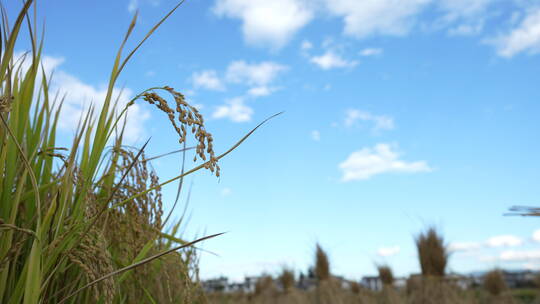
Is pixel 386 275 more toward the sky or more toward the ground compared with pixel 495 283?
more toward the sky

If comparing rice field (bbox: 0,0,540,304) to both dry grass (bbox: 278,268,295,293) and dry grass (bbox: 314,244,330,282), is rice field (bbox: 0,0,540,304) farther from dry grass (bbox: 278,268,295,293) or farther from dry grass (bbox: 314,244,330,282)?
dry grass (bbox: 278,268,295,293)

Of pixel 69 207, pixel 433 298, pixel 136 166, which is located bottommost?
pixel 433 298

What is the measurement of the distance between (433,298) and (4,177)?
8976 millimetres

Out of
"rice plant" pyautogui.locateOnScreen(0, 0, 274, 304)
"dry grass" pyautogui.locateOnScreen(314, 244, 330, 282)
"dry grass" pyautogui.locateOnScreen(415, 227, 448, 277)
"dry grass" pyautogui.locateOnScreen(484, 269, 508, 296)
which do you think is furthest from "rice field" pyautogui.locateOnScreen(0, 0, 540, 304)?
"dry grass" pyautogui.locateOnScreen(484, 269, 508, 296)

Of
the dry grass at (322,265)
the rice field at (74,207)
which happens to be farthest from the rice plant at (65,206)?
the dry grass at (322,265)

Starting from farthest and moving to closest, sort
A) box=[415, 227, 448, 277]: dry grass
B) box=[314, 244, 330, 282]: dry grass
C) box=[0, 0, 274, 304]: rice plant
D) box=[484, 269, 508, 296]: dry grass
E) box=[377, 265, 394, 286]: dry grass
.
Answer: box=[484, 269, 508, 296]: dry grass → box=[377, 265, 394, 286]: dry grass → box=[314, 244, 330, 282]: dry grass → box=[415, 227, 448, 277]: dry grass → box=[0, 0, 274, 304]: rice plant

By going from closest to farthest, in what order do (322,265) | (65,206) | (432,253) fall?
(65,206)
(432,253)
(322,265)

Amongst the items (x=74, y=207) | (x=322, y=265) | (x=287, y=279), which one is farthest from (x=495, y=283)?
(x=74, y=207)

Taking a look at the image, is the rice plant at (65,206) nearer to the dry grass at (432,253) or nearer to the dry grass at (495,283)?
the dry grass at (432,253)

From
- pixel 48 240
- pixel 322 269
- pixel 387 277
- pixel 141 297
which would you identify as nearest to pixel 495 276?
pixel 387 277

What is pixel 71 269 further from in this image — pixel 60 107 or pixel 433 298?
pixel 433 298

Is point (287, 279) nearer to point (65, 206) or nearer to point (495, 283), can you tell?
point (495, 283)

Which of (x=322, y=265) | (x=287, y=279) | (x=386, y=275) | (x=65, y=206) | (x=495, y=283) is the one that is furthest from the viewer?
(x=495, y=283)

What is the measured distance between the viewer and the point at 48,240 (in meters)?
1.38
